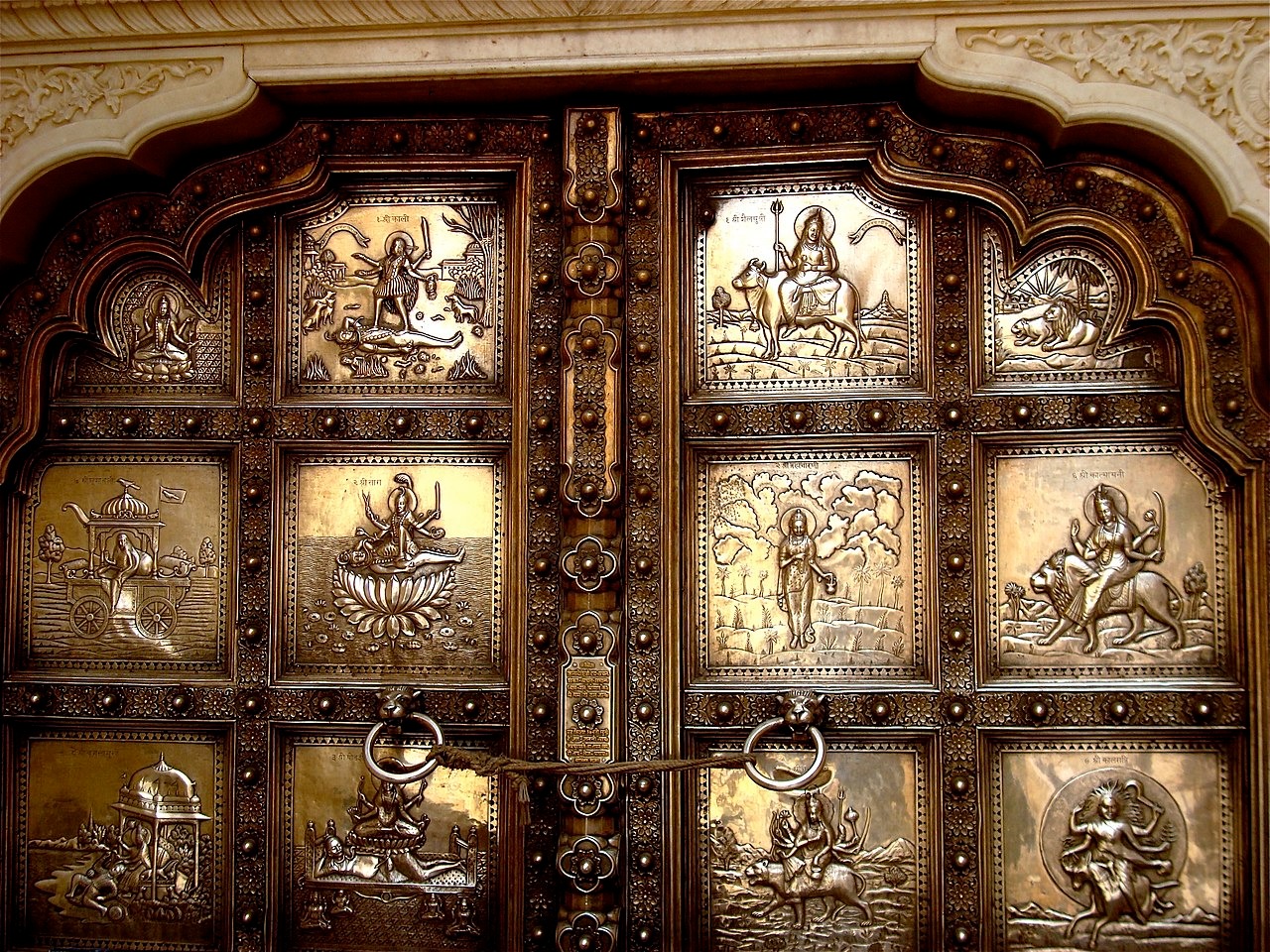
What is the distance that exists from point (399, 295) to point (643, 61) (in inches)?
32.3

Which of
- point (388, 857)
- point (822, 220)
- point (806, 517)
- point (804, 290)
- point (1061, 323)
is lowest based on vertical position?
point (388, 857)

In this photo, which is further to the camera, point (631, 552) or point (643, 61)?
point (631, 552)

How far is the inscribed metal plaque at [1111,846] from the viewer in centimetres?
212

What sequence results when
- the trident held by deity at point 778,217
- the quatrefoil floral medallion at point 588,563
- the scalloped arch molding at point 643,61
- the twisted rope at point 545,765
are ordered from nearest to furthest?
the scalloped arch molding at point 643,61 → the twisted rope at point 545,765 → the quatrefoil floral medallion at point 588,563 → the trident held by deity at point 778,217

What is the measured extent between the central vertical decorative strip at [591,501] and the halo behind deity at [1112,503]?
3.70 ft

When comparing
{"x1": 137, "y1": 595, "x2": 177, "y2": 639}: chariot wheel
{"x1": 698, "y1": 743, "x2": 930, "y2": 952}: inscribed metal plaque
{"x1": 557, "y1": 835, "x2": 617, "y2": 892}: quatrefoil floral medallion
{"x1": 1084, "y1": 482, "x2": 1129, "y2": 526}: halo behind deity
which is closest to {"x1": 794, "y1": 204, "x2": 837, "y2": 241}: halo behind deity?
{"x1": 1084, "y1": 482, "x2": 1129, "y2": 526}: halo behind deity

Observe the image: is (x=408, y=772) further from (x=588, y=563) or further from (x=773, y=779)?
(x=773, y=779)

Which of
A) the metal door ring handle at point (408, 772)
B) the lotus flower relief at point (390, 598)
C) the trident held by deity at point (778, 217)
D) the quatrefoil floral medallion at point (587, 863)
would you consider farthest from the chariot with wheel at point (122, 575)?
the trident held by deity at point (778, 217)

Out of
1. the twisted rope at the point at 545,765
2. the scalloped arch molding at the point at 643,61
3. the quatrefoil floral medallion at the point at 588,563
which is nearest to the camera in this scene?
the scalloped arch molding at the point at 643,61

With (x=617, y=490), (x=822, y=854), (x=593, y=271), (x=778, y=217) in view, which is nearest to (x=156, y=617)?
(x=617, y=490)

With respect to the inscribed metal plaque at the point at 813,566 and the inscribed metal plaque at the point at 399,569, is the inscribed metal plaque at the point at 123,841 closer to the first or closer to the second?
the inscribed metal plaque at the point at 399,569

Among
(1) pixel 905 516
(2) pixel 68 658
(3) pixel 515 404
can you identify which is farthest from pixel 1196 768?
(2) pixel 68 658

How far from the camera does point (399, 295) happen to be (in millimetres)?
2322

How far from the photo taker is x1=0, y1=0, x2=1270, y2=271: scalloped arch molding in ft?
6.39
